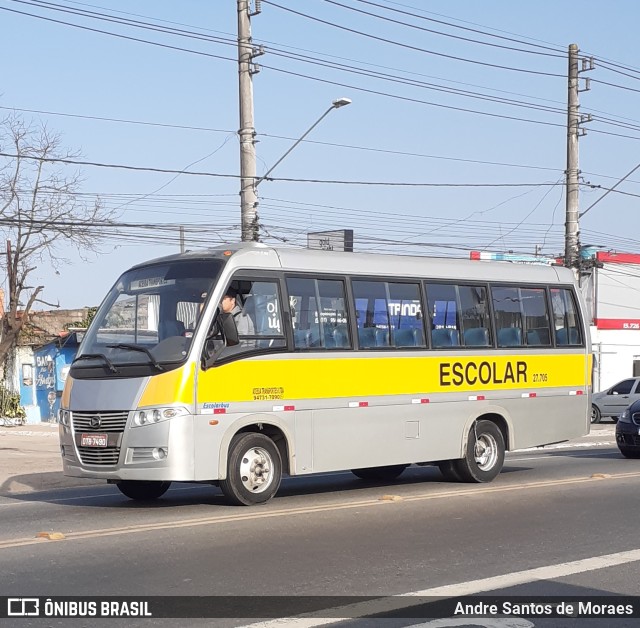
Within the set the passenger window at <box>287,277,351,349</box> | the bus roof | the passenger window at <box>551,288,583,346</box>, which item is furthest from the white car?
the passenger window at <box>287,277,351,349</box>

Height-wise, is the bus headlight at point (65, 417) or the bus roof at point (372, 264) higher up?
the bus roof at point (372, 264)

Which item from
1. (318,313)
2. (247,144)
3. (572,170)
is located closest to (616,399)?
(572,170)

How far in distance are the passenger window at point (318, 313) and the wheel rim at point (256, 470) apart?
140cm

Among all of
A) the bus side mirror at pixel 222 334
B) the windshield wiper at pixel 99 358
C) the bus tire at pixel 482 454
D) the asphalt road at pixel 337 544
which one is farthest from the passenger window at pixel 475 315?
the windshield wiper at pixel 99 358

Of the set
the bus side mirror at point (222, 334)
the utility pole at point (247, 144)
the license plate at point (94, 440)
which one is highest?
the utility pole at point (247, 144)

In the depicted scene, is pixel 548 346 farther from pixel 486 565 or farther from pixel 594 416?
pixel 594 416

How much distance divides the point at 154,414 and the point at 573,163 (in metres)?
25.1

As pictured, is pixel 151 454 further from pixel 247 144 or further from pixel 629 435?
pixel 247 144

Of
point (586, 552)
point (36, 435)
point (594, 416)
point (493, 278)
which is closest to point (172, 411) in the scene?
point (586, 552)

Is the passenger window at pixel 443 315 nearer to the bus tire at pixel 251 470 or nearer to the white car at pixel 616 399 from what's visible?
the bus tire at pixel 251 470

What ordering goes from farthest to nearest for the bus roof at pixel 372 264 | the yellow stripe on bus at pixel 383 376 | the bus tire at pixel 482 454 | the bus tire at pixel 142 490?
the bus tire at pixel 482 454, the bus tire at pixel 142 490, the bus roof at pixel 372 264, the yellow stripe on bus at pixel 383 376

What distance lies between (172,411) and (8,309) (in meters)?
27.0

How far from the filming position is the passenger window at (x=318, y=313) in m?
13.3

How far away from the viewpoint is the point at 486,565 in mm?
8898
